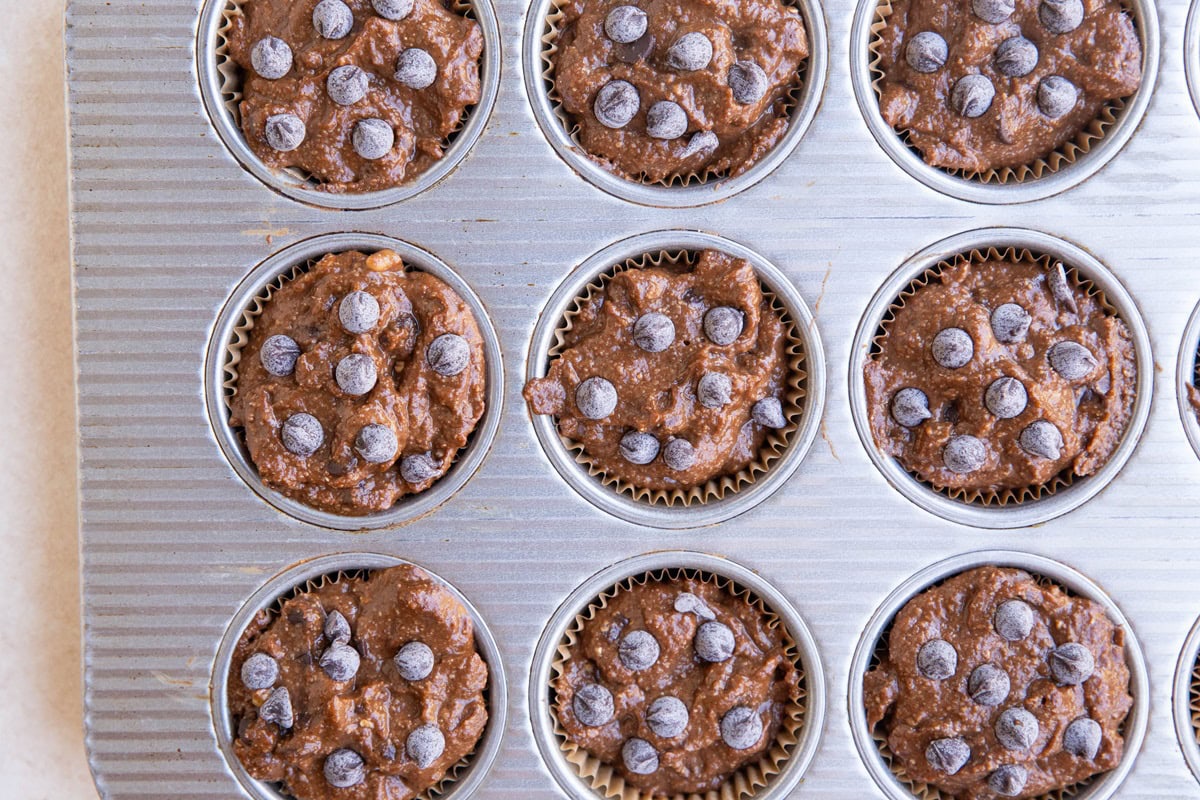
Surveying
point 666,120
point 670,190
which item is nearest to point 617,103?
point 666,120

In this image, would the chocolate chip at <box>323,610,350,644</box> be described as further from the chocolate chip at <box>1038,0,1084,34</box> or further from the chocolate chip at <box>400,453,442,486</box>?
the chocolate chip at <box>1038,0,1084,34</box>

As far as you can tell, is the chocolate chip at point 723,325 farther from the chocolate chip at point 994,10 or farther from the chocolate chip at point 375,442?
the chocolate chip at point 994,10

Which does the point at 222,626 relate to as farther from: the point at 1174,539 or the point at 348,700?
the point at 1174,539

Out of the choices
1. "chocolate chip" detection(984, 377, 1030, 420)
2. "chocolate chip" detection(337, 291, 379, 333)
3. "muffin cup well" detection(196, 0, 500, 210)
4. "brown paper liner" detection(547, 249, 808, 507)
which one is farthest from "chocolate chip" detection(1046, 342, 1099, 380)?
"chocolate chip" detection(337, 291, 379, 333)

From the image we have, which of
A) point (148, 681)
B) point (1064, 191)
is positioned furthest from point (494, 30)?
point (148, 681)

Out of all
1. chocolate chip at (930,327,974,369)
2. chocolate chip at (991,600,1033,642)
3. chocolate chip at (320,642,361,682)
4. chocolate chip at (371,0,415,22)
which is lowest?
chocolate chip at (320,642,361,682)

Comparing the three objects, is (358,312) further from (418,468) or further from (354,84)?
(354,84)
